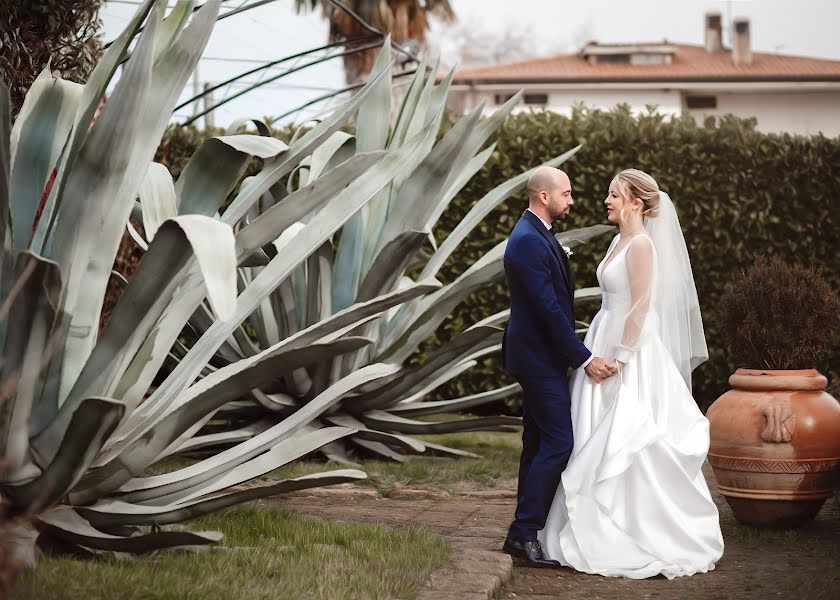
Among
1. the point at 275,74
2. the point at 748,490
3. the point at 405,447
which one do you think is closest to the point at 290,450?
the point at 748,490

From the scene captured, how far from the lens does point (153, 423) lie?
10.8 ft

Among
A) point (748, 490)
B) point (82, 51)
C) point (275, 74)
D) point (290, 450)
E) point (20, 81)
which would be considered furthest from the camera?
point (275, 74)

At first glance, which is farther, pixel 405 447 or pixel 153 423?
pixel 405 447

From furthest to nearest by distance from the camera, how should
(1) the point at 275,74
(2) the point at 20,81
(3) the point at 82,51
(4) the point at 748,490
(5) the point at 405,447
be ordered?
(1) the point at 275,74 < (5) the point at 405,447 < (4) the point at 748,490 < (3) the point at 82,51 < (2) the point at 20,81

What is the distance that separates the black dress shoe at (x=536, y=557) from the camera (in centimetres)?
408

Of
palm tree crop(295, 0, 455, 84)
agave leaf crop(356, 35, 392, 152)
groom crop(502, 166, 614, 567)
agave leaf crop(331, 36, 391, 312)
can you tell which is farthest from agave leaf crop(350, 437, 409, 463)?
palm tree crop(295, 0, 455, 84)

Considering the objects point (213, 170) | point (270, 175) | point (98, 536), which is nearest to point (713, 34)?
point (270, 175)

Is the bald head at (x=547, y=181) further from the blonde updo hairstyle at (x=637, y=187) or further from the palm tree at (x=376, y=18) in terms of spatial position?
the palm tree at (x=376, y=18)

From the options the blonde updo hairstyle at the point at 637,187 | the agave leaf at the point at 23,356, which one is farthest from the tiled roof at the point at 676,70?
the agave leaf at the point at 23,356

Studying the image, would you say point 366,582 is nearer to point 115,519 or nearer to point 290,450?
point 290,450

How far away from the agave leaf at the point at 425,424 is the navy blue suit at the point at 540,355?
190 cm

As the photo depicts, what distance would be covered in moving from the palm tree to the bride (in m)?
15.3

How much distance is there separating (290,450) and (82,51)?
212 centimetres

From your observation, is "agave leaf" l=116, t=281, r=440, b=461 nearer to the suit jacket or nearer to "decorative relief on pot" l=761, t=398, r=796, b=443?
the suit jacket
